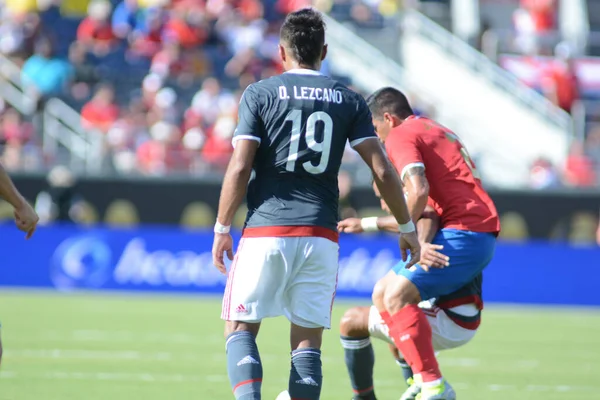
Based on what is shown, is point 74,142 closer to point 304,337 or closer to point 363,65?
point 363,65

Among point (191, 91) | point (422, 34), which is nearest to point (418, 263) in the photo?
point (191, 91)

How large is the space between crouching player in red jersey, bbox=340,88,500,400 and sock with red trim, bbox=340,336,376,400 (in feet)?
1.07

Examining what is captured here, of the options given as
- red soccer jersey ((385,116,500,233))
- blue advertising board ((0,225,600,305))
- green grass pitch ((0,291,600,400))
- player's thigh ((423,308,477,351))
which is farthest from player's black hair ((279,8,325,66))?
blue advertising board ((0,225,600,305))

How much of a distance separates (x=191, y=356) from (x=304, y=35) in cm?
523

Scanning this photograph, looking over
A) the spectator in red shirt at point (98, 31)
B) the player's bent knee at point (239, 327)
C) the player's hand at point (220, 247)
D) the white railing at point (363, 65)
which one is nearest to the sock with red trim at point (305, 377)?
the player's bent knee at point (239, 327)

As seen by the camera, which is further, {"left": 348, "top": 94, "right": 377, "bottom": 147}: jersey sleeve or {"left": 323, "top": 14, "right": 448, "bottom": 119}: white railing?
{"left": 323, "top": 14, "right": 448, "bottom": 119}: white railing

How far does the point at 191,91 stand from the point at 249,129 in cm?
1553

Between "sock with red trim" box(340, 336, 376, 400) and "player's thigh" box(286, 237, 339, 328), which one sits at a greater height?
"player's thigh" box(286, 237, 339, 328)

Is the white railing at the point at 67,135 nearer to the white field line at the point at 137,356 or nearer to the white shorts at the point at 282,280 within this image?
the white field line at the point at 137,356

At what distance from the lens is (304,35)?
6254 mm

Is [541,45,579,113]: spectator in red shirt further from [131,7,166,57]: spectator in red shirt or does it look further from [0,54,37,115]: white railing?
[0,54,37,115]: white railing

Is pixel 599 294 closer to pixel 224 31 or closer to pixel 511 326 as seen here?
pixel 511 326

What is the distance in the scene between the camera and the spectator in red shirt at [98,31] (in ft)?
71.8

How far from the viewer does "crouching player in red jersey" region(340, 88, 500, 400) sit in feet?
23.7
